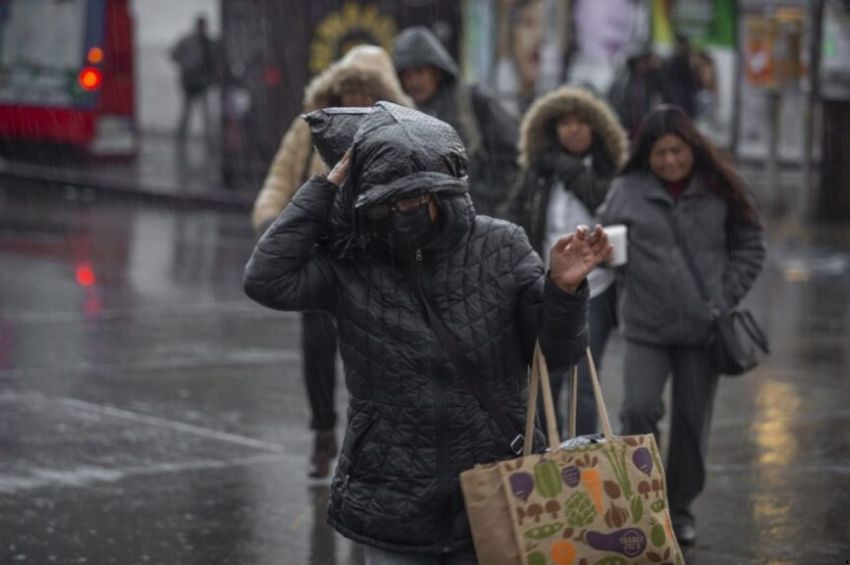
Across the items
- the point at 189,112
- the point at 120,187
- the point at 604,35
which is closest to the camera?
the point at 604,35

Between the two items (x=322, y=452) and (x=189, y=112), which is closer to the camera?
(x=322, y=452)

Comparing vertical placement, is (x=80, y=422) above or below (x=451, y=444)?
below

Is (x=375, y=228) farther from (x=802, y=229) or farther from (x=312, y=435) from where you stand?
(x=802, y=229)

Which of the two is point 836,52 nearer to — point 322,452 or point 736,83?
point 736,83

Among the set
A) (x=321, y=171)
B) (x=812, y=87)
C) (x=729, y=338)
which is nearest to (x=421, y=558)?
(x=729, y=338)

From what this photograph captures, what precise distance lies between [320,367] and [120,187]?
14.4 m

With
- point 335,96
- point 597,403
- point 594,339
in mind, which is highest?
point 335,96

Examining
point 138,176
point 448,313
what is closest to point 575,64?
point 138,176

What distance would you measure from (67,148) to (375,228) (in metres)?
20.0

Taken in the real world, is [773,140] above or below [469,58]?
below

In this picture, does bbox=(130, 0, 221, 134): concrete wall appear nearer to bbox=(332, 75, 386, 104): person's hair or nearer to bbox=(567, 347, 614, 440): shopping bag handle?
bbox=(332, 75, 386, 104): person's hair

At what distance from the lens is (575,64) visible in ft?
67.5

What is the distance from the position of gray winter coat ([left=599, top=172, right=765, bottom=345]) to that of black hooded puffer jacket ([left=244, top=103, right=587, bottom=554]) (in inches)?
96.1

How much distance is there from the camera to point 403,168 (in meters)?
3.94
